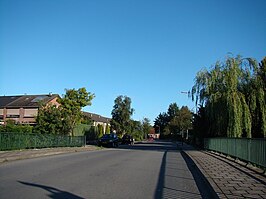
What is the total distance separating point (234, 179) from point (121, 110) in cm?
6368

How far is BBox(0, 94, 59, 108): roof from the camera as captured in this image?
185ft

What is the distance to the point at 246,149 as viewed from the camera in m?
15.1

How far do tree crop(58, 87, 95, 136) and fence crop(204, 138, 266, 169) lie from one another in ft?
56.7

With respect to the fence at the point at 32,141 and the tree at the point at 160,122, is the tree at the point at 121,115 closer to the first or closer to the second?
the fence at the point at 32,141

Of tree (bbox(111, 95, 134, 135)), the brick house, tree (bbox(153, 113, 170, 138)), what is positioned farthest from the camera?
tree (bbox(153, 113, 170, 138))

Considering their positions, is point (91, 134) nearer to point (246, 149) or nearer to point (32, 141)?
point (32, 141)

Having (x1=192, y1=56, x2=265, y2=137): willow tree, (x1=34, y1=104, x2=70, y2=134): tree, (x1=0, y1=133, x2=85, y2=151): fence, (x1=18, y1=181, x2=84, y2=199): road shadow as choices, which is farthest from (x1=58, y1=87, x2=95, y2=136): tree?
(x1=18, y1=181, x2=84, y2=199): road shadow

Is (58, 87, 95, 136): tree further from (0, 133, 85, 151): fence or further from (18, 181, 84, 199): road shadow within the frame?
(18, 181, 84, 199): road shadow

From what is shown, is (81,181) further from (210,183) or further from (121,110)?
(121,110)

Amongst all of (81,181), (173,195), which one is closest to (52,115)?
(81,181)

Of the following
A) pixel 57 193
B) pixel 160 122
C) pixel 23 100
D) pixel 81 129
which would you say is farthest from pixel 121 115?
pixel 160 122

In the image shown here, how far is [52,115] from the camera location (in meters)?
31.6

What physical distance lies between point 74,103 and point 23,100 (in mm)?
27237

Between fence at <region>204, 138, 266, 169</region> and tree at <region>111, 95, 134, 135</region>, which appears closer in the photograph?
fence at <region>204, 138, 266, 169</region>
